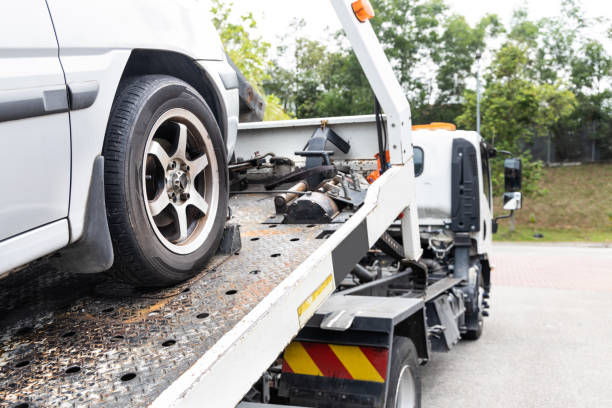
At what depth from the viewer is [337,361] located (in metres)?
3.23

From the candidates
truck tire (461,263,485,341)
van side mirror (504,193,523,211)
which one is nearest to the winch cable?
truck tire (461,263,485,341)

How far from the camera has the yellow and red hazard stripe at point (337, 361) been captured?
313 cm

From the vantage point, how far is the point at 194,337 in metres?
1.96

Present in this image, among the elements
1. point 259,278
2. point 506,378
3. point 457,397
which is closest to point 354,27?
point 259,278

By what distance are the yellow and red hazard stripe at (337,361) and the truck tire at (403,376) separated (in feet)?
0.44

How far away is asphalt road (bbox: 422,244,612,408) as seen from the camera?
5.01 meters

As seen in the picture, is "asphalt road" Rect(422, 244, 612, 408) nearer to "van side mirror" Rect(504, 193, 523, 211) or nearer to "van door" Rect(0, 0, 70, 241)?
"van side mirror" Rect(504, 193, 523, 211)

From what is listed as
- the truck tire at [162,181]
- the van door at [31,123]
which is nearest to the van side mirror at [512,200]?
the truck tire at [162,181]

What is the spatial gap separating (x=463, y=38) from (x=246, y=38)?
25953 millimetres

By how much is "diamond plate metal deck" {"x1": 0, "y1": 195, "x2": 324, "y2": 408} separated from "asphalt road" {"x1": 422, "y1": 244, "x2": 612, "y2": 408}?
3.17 m

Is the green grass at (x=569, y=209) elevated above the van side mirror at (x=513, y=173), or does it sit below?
below

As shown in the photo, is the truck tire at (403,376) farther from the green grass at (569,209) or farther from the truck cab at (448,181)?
the green grass at (569,209)

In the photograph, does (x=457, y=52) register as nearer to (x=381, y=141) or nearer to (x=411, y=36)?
(x=411, y=36)

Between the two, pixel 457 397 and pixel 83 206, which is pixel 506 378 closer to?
pixel 457 397
